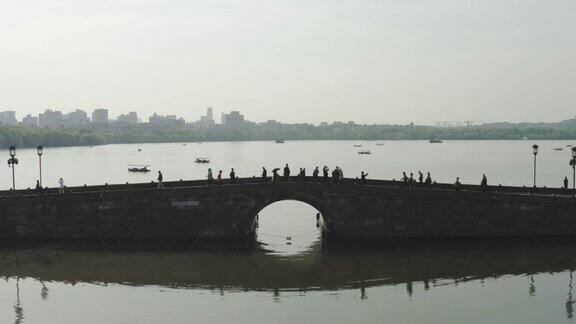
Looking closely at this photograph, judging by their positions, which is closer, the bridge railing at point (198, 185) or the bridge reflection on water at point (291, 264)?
the bridge reflection on water at point (291, 264)

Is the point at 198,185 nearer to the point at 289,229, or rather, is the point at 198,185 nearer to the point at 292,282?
the point at 289,229

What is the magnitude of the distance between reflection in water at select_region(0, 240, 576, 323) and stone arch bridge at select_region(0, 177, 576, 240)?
2.83 feet

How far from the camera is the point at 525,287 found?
85.3 feet

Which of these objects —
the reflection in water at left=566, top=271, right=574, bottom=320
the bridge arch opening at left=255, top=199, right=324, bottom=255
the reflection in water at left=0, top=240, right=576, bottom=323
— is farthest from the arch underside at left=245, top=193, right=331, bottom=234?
the reflection in water at left=566, top=271, right=574, bottom=320

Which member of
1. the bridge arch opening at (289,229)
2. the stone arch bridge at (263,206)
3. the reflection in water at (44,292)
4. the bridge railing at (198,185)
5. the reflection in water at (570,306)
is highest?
the bridge railing at (198,185)

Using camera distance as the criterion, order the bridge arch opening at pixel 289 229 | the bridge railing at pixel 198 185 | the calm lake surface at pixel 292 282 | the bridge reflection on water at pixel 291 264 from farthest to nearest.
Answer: the bridge arch opening at pixel 289 229, the bridge railing at pixel 198 185, the bridge reflection on water at pixel 291 264, the calm lake surface at pixel 292 282

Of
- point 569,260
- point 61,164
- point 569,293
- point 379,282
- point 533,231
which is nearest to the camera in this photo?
point 569,293

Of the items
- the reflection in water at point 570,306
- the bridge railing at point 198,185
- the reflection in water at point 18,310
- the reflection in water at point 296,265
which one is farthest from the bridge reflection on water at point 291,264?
the reflection in water at point 570,306

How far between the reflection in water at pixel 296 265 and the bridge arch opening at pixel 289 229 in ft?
3.29

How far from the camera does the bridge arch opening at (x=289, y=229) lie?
3331cm

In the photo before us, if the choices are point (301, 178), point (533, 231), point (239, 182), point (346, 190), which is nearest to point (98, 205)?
point (239, 182)

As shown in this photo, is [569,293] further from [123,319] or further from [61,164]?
[61,164]

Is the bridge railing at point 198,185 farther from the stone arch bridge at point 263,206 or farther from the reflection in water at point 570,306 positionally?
the reflection in water at point 570,306

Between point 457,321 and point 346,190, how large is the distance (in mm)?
11387
